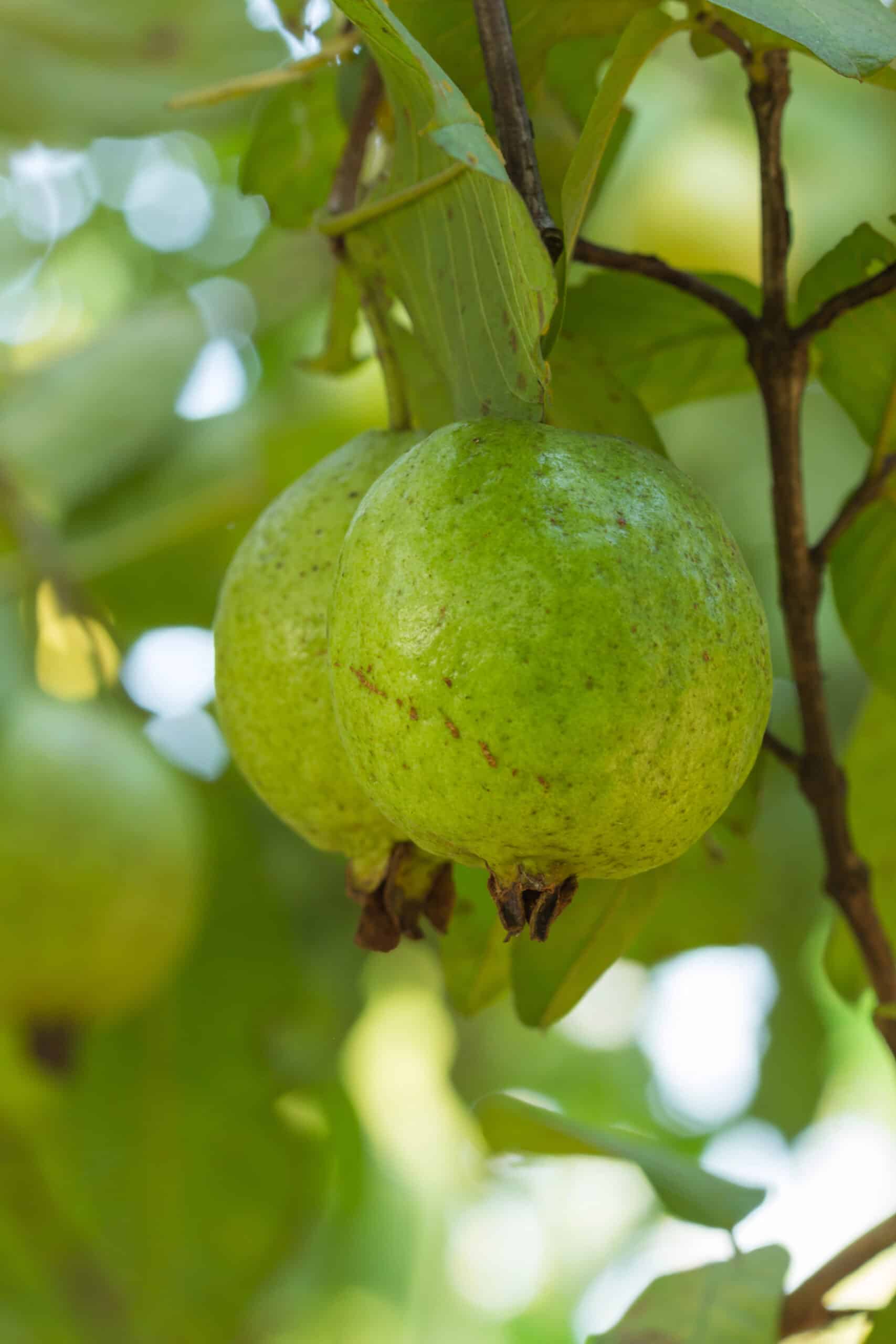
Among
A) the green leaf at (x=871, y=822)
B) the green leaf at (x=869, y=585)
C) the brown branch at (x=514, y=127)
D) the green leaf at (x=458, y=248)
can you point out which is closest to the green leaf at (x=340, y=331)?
the green leaf at (x=458, y=248)

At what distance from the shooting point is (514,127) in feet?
2.03

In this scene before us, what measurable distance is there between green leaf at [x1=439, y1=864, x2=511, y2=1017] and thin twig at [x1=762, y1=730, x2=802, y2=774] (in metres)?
0.23

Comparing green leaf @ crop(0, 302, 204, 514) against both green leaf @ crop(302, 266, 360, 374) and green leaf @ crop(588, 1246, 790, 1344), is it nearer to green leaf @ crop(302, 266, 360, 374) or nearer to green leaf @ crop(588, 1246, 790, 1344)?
green leaf @ crop(302, 266, 360, 374)

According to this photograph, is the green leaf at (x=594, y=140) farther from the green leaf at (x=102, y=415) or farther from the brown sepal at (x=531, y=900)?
the green leaf at (x=102, y=415)

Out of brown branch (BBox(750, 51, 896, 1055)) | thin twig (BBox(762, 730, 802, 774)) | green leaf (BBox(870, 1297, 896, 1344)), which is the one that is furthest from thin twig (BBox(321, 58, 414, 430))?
green leaf (BBox(870, 1297, 896, 1344))

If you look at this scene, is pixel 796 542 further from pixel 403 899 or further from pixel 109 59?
pixel 109 59

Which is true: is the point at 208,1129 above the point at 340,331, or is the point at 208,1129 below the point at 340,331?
below

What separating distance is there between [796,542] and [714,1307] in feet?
1.52

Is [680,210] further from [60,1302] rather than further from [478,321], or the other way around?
[60,1302]

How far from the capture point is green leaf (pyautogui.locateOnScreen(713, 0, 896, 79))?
0.58m

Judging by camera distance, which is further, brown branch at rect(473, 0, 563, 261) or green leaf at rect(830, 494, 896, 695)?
green leaf at rect(830, 494, 896, 695)

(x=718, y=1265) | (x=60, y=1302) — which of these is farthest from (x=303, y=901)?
(x=718, y=1265)

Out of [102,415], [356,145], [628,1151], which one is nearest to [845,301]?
[356,145]

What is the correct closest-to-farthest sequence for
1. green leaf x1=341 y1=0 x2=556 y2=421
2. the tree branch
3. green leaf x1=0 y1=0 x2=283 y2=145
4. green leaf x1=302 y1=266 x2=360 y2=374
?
green leaf x1=341 y1=0 x2=556 y2=421 < green leaf x1=302 y1=266 x2=360 y2=374 < green leaf x1=0 y1=0 x2=283 y2=145 < the tree branch
